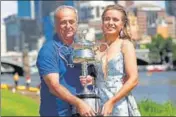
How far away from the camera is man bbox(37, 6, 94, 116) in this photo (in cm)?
214

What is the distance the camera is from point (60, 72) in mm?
2201

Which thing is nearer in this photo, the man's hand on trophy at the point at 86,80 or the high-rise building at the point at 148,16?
the man's hand on trophy at the point at 86,80

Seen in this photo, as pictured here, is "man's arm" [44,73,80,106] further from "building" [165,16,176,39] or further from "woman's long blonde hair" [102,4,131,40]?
"building" [165,16,176,39]

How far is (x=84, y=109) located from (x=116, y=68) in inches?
7.5

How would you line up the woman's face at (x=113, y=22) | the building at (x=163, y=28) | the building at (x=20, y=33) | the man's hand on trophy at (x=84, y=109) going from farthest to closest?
the building at (x=20, y=33)
the building at (x=163, y=28)
the woman's face at (x=113, y=22)
the man's hand on trophy at (x=84, y=109)

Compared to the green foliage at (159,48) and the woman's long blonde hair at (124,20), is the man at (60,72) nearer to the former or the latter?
the woman's long blonde hair at (124,20)

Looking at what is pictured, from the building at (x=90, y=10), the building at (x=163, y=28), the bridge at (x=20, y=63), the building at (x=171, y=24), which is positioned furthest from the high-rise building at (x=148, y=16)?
the bridge at (x=20, y=63)

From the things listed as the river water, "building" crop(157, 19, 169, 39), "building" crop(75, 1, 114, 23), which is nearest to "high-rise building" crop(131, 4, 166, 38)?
"building" crop(157, 19, 169, 39)

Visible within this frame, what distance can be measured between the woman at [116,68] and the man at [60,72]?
0.06 metres

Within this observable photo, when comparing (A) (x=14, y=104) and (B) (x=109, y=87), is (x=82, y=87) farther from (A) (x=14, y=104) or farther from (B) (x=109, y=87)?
(A) (x=14, y=104)

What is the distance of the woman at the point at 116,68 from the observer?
214 centimetres

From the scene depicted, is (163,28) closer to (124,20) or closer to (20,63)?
(20,63)

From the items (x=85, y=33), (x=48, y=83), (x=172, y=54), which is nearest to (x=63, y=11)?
(x=85, y=33)

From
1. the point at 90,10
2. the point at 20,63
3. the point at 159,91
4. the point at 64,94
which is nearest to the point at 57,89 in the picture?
the point at 64,94
